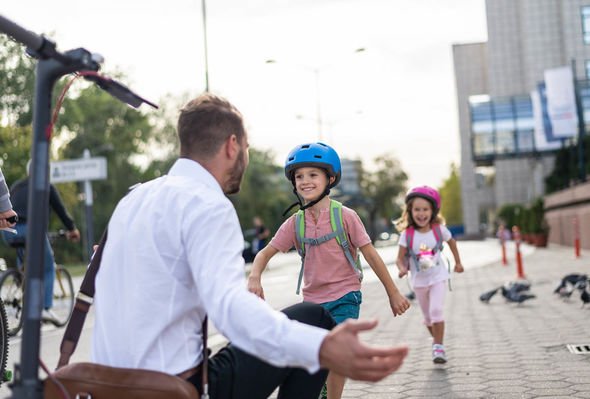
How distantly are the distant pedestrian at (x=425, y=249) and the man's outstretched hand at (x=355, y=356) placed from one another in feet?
17.5

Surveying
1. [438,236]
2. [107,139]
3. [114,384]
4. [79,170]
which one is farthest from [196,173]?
[107,139]

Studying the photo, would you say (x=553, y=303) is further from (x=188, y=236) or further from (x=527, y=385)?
(x=188, y=236)

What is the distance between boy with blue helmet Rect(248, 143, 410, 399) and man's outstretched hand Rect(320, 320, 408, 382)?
2.84 meters

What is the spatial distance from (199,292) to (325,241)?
289cm

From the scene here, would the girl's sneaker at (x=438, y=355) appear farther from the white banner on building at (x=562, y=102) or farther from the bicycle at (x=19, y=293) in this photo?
the white banner on building at (x=562, y=102)

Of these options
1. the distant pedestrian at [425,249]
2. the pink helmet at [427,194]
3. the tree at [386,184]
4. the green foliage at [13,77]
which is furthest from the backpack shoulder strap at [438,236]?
the tree at [386,184]

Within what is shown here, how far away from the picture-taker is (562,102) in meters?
40.6

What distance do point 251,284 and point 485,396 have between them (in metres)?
1.75

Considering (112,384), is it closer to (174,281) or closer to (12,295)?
(174,281)

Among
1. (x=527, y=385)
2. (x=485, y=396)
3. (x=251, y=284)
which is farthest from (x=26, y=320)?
(x=527, y=385)

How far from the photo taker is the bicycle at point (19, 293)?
9234mm

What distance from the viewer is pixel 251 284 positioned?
15.6 feet

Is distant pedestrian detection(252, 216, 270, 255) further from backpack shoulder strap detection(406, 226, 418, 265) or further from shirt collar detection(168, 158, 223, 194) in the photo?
shirt collar detection(168, 158, 223, 194)

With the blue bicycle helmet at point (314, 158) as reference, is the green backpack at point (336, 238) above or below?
below
